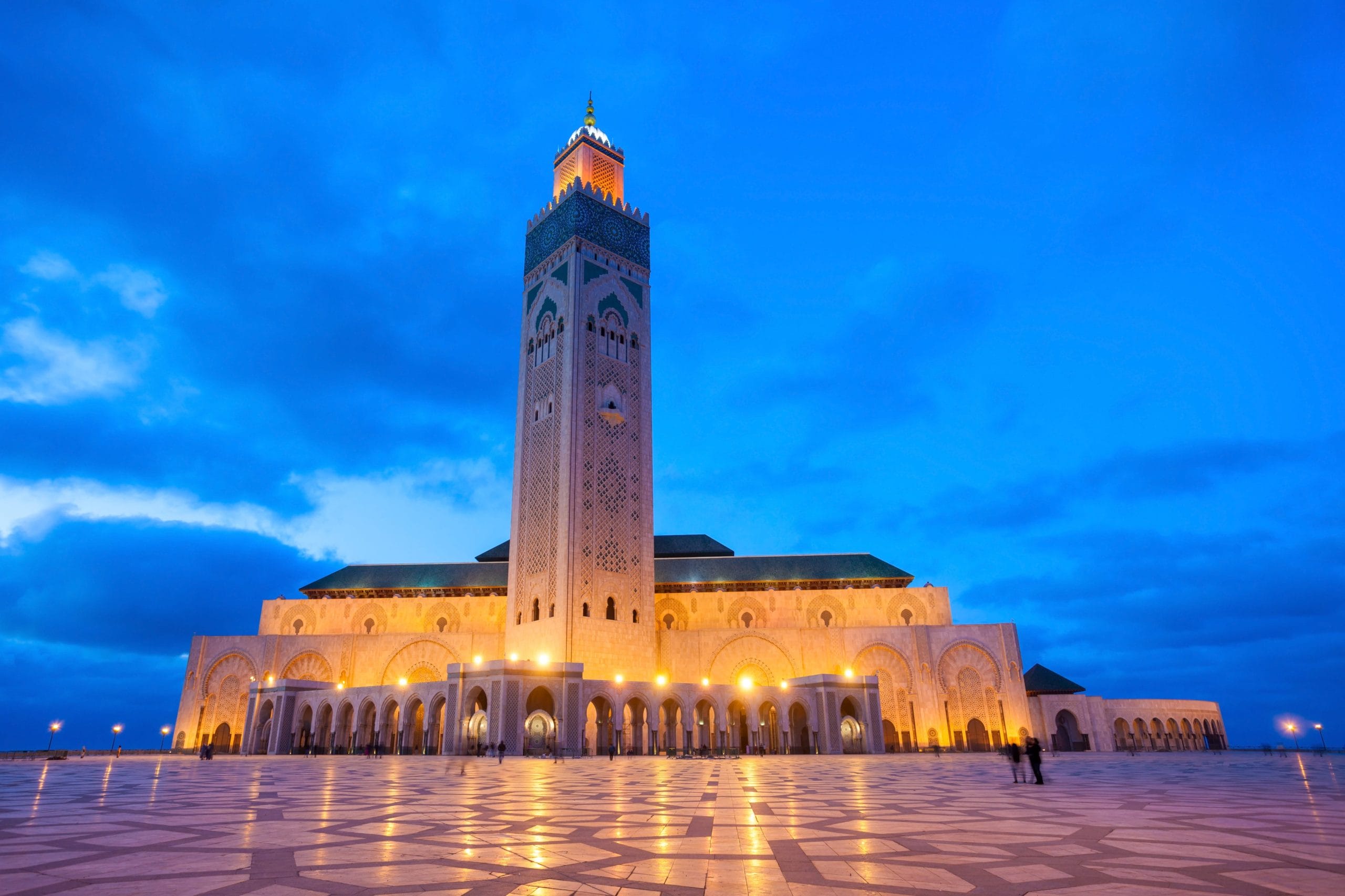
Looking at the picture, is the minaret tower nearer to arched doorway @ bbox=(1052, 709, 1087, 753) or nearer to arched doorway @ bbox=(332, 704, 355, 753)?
arched doorway @ bbox=(332, 704, 355, 753)

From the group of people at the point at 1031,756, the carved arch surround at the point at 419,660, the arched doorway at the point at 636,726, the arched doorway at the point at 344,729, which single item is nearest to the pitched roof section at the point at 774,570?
the arched doorway at the point at 636,726

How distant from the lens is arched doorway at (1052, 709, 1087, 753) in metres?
43.1

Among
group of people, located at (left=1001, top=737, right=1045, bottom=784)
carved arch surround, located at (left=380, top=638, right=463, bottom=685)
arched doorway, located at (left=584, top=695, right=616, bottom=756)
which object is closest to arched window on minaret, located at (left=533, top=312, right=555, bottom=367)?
carved arch surround, located at (left=380, top=638, right=463, bottom=685)

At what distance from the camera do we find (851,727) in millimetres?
37562

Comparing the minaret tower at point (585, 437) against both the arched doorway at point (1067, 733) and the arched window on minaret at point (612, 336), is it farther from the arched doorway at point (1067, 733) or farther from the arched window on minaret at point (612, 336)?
the arched doorway at point (1067, 733)

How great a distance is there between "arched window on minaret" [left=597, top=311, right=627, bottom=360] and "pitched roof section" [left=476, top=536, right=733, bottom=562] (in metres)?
14.2

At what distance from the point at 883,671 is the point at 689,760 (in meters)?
16.9

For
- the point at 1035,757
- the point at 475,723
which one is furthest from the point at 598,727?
the point at 1035,757

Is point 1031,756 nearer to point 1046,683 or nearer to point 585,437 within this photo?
point 585,437

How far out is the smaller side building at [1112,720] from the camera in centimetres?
4288

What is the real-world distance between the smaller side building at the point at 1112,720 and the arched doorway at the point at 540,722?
26.3m

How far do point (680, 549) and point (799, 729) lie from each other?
14.7 m

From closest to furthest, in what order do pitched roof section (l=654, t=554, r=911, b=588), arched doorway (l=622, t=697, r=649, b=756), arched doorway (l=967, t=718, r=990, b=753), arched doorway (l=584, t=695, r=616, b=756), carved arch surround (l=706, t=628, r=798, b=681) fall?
arched doorway (l=584, t=695, r=616, b=756)
arched doorway (l=622, t=697, r=649, b=756)
arched doorway (l=967, t=718, r=990, b=753)
carved arch surround (l=706, t=628, r=798, b=681)
pitched roof section (l=654, t=554, r=911, b=588)

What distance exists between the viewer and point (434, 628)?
45.3 meters
